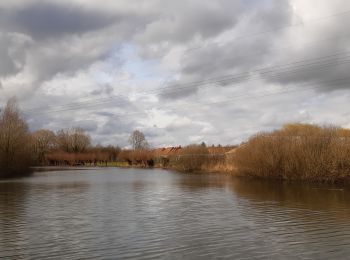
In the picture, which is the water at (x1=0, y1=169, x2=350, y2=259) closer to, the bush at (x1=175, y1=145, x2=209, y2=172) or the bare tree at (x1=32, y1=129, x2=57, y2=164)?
the bush at (x1=175, y1=145, x2=209, y2=172)

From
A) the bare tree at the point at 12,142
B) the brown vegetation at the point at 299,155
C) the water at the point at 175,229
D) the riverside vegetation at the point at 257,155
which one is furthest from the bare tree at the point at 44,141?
the water at the point at 175,229

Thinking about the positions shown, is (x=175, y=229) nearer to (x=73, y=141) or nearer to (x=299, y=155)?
(x=299, y=155)

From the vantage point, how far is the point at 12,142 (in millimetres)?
67562

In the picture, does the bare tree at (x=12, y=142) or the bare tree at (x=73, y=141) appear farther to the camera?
the bare tree at (x=73, y=141)

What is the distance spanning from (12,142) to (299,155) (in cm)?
Answer: 4438

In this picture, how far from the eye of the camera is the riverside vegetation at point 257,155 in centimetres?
4241

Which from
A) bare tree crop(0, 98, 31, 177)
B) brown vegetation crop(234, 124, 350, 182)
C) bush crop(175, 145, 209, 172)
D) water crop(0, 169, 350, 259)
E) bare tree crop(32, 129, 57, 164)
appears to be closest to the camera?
water crop(0, 169, 350, 259)

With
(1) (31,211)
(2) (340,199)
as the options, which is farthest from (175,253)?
(2) (340,199)

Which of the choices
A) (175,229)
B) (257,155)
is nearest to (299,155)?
(257,155)

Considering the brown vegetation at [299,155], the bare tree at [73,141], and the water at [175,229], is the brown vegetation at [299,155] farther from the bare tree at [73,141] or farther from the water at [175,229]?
the bare tree at [73,141]

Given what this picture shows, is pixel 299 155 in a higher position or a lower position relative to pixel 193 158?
lower

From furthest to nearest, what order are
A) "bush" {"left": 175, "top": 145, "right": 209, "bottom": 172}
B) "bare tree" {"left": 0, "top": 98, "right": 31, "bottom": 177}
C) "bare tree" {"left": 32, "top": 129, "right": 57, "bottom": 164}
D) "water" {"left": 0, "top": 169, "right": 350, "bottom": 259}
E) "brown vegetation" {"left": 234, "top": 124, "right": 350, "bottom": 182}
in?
"bare tree" {"left": 32, "top": 129, "right": 57, "bottom": 164} < "bush" {"left": 175, "top": 145, "right": 209, "bottom": 172} < "bare tree" {"left": 0, "top": 98, "right": 31, "bottom": 177} < "brown vegetation" {"left": 234, "top": 124, "right": 350, "bottom": 182} < "water" {"left": 0, "top": 169, "right": 350, "bottom": 259}

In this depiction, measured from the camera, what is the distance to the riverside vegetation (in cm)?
4241

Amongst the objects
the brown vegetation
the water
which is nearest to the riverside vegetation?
the brown vegetation
